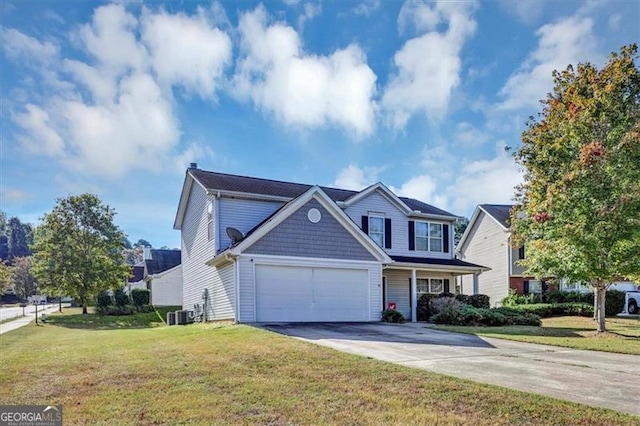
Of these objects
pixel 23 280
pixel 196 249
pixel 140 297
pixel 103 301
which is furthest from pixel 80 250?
pixel 23 280

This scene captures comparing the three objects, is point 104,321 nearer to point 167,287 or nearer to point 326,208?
point 167,287

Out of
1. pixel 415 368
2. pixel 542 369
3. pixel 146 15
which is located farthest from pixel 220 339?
pixel 146 15

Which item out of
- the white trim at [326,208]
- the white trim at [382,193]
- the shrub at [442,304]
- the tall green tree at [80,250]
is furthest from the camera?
the tall green tree at [80,250]

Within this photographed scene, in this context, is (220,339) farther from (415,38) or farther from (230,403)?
(415,38)

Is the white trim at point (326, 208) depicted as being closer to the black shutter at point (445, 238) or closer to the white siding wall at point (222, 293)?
the white siding wall at point (222, 293)

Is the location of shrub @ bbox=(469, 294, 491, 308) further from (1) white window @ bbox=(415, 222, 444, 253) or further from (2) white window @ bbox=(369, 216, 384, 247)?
(2) white window @ bbox=(369, 216, 384, 247)

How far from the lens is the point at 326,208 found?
18.8 metres

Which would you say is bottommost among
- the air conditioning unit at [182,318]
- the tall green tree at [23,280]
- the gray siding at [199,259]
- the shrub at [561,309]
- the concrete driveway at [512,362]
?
the tall green tree at [23,280]

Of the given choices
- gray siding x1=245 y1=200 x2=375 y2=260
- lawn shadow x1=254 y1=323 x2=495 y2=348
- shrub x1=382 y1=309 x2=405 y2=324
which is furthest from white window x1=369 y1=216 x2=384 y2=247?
lawn shadow x1=254 y1=323 x2=495 y2=348

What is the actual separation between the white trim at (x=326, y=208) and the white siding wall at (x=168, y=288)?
87.8ft

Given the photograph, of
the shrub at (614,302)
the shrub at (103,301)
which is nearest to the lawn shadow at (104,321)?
the shrub at (103,301)

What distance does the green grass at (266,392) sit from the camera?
5.39m

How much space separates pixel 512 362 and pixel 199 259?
16686 millimetres

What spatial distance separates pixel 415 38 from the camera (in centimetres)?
1477
